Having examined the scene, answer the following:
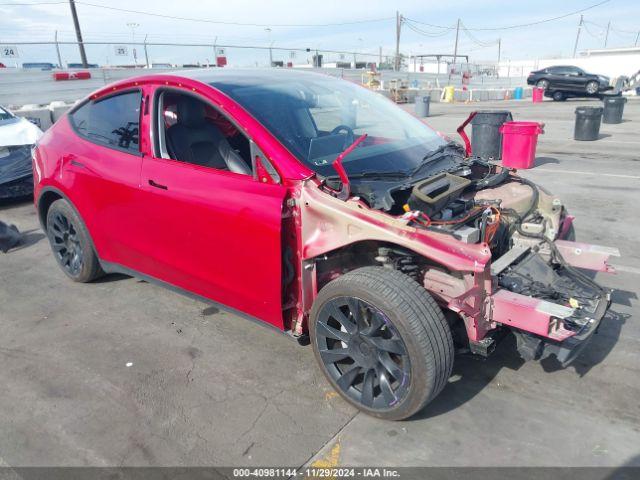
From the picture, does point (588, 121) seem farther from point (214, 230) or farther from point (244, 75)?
point (214, 230)

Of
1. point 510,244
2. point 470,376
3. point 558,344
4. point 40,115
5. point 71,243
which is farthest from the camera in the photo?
point 40,115

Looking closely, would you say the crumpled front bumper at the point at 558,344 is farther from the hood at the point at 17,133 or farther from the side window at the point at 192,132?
the hood at the point at 17,133

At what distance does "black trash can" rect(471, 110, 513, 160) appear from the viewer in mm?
9625

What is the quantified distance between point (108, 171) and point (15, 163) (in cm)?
455

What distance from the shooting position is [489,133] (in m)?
9.77

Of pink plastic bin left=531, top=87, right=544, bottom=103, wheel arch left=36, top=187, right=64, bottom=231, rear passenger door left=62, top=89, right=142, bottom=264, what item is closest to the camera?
rear passenger door left=62, top=89, right=142, bottom=264

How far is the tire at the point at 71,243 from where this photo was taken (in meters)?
4.16

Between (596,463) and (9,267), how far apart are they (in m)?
5.29

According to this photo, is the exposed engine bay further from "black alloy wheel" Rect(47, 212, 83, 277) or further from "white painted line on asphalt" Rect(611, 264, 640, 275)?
"black alloy wheel" Rect(47, 212, 83, 277)

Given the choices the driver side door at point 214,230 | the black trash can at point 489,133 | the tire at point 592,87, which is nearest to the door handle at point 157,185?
the driver side door at point 214,230

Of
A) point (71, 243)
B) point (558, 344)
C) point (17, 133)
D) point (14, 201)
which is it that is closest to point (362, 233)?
point (558, 344)

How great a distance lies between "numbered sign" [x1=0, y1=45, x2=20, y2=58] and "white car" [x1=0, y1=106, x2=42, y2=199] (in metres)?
11.7

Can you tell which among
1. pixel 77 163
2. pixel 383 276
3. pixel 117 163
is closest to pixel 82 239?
pixel 77 163

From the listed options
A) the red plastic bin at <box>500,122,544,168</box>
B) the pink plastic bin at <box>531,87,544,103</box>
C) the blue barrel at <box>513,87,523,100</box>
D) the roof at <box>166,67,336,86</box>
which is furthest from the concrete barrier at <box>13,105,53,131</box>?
the blue barrel at <box>513,87,523,100</box>
